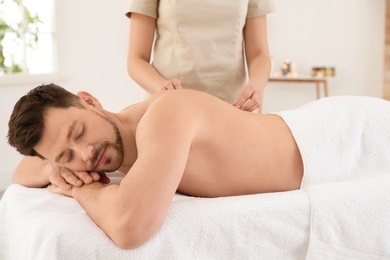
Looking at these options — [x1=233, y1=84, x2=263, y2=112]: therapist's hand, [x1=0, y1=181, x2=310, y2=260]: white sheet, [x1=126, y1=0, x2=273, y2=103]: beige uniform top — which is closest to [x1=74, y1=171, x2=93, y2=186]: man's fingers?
[x1=0, y1=181, x2=310, y2=260]: white sheet

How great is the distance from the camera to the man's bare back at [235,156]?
1453 millimetres

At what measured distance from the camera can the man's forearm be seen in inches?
63.1

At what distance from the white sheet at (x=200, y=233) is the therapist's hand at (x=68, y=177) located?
12 centimetres

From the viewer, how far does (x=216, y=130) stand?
146cm

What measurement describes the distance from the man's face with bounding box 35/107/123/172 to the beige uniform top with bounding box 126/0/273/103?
2.21 feet

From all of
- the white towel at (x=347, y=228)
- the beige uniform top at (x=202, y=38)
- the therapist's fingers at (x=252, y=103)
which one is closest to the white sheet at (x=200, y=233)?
the white towel at (x=347, y=228)

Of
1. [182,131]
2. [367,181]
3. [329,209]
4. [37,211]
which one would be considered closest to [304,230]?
[329,209]

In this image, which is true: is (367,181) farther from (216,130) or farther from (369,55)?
(369,55)

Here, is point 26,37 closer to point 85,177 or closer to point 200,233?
point 85,177

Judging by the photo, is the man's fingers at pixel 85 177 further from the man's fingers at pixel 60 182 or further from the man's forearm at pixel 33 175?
the man's forearm at pixel 33 175

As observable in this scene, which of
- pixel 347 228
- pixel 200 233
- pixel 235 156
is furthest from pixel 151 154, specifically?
pixel 347 228

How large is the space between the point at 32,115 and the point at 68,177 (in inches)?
8.3

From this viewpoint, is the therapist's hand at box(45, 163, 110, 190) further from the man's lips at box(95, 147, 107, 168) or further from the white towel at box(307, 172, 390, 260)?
the white towel at box(307, 172, 390, 260)

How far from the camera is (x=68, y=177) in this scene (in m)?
1.46
